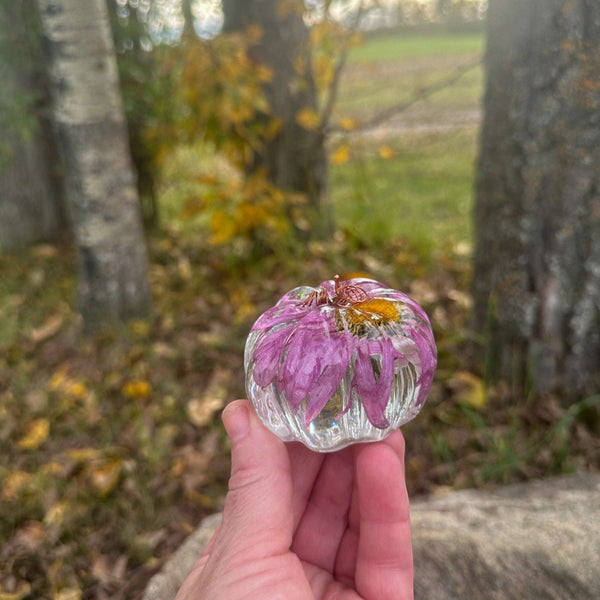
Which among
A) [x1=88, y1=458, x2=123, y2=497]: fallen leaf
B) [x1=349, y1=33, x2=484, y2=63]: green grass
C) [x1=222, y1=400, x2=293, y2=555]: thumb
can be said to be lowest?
[x1=88, y1=458, x2=123, y2=497]: fallen leaf

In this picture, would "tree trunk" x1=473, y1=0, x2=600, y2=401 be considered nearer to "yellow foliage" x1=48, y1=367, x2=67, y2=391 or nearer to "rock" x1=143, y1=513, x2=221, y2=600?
"rock" x1=143, y1=513, x2=221, y2=600

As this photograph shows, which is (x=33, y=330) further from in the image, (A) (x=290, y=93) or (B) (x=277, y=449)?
(B) (x=277, y=449)

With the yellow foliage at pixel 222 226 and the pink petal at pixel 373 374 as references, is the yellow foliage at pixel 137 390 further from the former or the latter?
the pink petal at pixel 373 374

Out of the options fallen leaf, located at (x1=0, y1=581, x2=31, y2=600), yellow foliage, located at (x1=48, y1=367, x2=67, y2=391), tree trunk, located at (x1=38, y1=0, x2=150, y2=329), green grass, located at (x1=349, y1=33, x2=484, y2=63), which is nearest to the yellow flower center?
fallen leaf, located at (x1=0, y1=581, x2=31, y2=600)

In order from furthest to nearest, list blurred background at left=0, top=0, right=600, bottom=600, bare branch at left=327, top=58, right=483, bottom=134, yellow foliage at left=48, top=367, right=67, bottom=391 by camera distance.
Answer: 1. bare branch at left=327, top=58, right=483, bottom=134
2. yellow foliage at left=48, top=367, right=67, bottom=391
3. blurred background at left=0, top=0, right=600, bottom=600

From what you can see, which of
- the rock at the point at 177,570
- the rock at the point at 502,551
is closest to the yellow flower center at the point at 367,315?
the rock at the point at 502,551

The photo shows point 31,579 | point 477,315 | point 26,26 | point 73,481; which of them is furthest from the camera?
point 26,26

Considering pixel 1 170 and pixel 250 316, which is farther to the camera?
pixel 1 170

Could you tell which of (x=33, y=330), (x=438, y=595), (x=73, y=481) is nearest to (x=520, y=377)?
(x=438, y=595)
